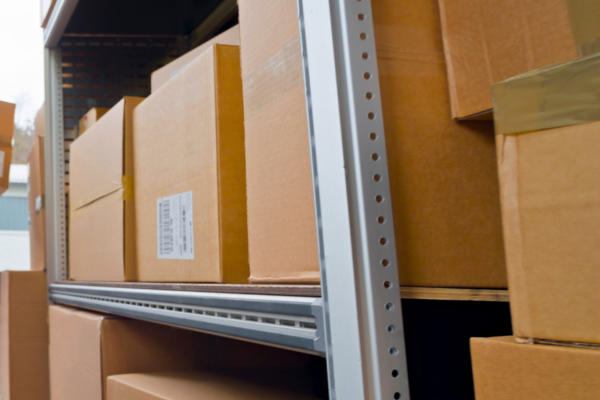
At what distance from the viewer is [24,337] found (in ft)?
4.68

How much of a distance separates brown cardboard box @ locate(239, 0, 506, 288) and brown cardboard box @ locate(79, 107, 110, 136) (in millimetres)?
967

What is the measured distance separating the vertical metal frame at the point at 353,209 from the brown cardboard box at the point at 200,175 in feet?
0.90

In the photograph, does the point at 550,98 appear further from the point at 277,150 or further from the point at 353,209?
the point at 277,150

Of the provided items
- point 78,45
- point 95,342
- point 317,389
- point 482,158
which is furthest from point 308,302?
point 78,45

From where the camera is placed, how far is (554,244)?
35 centimetres

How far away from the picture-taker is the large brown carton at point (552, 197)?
0.33m

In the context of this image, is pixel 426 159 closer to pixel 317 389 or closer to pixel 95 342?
pixel 317 389

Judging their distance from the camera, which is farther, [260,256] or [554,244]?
[260,256]

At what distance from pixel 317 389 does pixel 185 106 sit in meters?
0.52

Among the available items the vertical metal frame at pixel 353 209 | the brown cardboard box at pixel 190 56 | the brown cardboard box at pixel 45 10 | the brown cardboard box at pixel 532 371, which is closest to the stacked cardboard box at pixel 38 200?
the brown cardboard box at pixel 45 10

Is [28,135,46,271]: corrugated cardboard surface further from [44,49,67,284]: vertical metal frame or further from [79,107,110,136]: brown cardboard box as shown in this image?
[79,107,110,136]: brown cardboard box

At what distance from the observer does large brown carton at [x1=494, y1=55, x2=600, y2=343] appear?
0.33 meters

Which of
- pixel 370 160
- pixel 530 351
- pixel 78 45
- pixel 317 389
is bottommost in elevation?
pixel 317 389

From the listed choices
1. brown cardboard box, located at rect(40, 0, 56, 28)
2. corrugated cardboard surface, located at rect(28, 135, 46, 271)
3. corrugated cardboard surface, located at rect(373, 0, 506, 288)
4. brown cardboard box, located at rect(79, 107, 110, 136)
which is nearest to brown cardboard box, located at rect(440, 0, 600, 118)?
corrugated cardboard surface, located at rect(373, 0, 506, 288)
